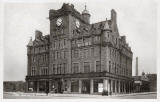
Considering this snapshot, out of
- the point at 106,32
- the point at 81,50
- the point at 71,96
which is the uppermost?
the point at 106,32

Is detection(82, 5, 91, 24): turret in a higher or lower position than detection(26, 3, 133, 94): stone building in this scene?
higher

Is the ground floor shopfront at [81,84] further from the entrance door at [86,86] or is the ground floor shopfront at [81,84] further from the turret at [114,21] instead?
the turret at [114,21]

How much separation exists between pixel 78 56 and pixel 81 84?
3.65ft

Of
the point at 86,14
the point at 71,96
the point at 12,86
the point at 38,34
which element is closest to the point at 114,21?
the point at 86,14

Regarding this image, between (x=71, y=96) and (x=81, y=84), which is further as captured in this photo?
(x=81, y=84)

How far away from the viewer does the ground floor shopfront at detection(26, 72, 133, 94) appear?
42.6 feet

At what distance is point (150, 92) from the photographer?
476 inches

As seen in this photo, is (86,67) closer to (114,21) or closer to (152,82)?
(114,21)

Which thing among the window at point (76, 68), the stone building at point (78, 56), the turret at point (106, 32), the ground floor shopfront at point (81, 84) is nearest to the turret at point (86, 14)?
the stone building at point (78, 56)

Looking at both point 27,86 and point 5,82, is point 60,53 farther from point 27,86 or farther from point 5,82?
point 5,82

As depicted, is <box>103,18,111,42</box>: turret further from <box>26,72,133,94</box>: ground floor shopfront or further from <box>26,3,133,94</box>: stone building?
<box>26,72,133,94</box>: ground floor shopfront

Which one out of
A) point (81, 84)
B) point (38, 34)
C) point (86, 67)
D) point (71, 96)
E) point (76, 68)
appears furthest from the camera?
point (86, 67)

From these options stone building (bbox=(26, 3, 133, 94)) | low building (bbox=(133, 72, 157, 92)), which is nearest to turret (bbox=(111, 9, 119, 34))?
stone building (bbox=(26, 3, 133, 94))

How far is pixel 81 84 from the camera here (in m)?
13.9
